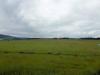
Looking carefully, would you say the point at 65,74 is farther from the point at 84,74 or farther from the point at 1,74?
the point at 1,74

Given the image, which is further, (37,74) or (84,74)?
(84,74)

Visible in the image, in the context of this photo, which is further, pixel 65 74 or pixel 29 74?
pixel 65 74

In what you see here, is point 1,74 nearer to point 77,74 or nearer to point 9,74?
point 9,74

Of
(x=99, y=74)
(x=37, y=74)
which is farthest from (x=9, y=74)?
(x=99, y=74)

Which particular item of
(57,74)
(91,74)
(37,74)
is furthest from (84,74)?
(37,74)

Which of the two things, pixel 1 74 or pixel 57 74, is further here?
pixel 57 74

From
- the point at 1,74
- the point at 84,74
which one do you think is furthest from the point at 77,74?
the point at 1,74

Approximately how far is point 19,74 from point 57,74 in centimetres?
453

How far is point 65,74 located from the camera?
28.3 metres

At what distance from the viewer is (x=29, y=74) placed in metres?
26.2

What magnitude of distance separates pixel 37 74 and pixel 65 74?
3.63 meters

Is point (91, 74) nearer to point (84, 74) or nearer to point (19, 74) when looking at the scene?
point (84, 74)

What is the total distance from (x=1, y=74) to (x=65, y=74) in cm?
770

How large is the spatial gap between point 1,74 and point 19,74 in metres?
Result: 1.96
